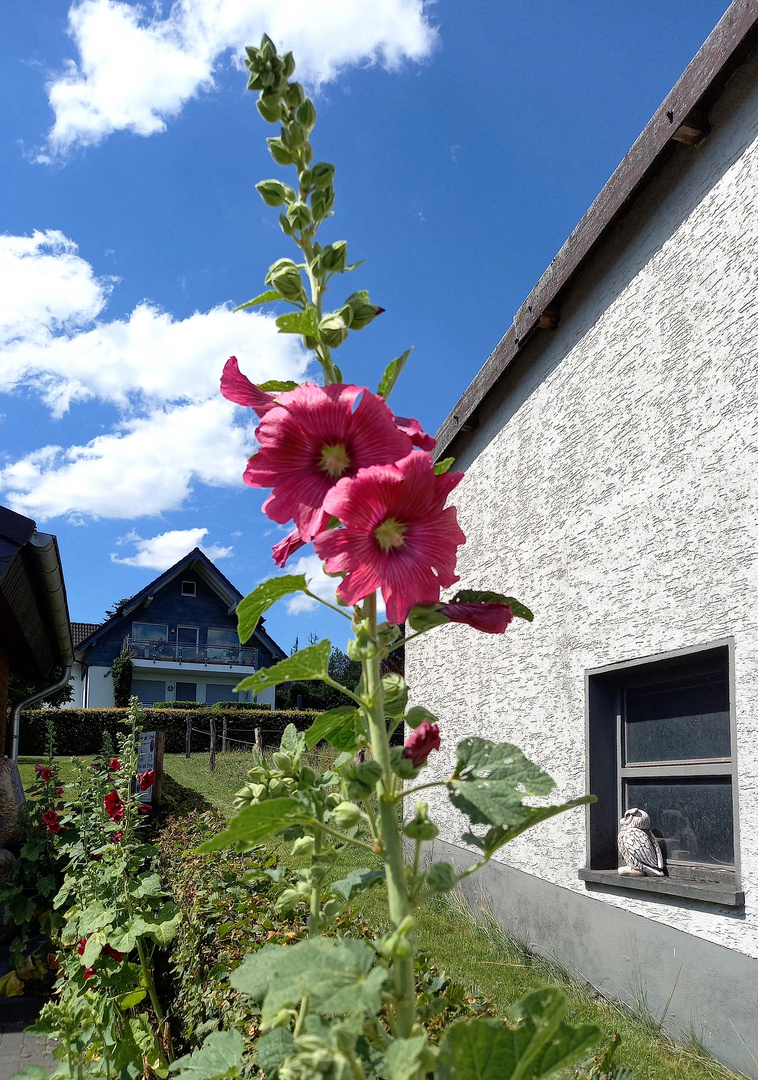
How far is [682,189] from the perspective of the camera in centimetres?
460

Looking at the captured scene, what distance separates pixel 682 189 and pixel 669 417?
1.30 metres

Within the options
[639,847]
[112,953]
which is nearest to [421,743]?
[112,953]

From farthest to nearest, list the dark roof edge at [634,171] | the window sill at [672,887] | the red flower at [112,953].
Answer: the dark roof edge at [634,171] → the window sill at [672,887] → the red flower at [112,953]

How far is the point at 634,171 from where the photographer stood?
4.88m

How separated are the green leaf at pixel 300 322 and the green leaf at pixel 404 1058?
80 cm

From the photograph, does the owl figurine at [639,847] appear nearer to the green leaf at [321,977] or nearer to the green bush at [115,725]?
the green leaf at [321,977]

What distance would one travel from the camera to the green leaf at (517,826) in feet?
2.95

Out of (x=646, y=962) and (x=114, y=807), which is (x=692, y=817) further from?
(x=114, y=807)

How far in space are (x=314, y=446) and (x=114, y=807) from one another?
152 inches

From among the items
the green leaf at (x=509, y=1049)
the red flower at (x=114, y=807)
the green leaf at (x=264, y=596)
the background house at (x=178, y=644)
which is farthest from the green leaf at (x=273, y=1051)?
the background house at (x=178, y=644)

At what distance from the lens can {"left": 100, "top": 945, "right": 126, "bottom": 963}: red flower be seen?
3570mm

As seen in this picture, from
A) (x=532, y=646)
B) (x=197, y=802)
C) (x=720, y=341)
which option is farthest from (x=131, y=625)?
(x=720, y=341)

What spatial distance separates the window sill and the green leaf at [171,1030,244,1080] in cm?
328

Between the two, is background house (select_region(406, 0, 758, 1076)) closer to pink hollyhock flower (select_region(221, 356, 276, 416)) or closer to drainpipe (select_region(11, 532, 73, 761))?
pink hollyhock flower (select_region(221, 356, 276, 416))
